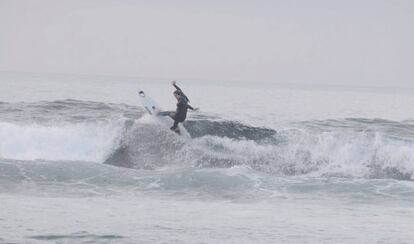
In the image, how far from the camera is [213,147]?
2361 centimetres

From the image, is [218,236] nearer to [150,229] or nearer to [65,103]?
[150,229]

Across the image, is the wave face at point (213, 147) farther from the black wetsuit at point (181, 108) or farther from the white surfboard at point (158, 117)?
the black wetsuit at point (181, 108)

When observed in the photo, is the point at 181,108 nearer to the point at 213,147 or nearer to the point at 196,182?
the point at 213,147

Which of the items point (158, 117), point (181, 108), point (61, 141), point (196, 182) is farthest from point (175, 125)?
point (196, 182)

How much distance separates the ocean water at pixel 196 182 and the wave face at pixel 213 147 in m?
0.04

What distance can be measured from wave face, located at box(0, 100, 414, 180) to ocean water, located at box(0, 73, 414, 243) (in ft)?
0.13

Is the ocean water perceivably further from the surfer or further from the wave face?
the surfer

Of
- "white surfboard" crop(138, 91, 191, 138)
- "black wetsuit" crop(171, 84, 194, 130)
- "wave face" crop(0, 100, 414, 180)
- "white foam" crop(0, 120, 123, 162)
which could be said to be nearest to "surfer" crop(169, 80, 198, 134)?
"black wetsuit" crop(171, 84, 194, 130)

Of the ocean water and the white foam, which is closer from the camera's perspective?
the ocean water

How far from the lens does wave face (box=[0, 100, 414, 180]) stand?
22.2 m

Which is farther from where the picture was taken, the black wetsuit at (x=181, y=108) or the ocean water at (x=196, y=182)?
the black wetsuit at (x=181, y=108)

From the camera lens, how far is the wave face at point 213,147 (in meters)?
22.2

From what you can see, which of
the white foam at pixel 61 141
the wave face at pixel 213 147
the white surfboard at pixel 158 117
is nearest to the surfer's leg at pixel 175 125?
the white surfboard at pixel 158 117

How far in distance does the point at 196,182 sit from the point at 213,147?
5.93m
